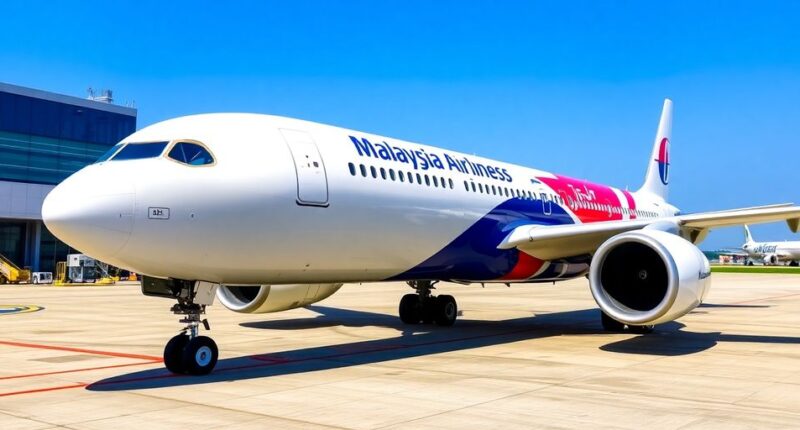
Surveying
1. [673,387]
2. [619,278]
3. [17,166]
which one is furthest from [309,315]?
[17,166]

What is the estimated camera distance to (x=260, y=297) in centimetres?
1245

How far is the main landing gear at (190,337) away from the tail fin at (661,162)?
671 inches

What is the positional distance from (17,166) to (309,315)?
109 ft

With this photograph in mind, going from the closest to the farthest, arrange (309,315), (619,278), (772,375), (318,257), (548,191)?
(772,375) → (318,257) → (619,278) → (548,191) → (309,315)

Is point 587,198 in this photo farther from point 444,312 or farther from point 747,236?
point 747,236

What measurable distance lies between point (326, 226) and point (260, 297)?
321cm

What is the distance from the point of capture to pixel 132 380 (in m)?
8.41

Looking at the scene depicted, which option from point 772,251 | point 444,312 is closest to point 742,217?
point 444,312

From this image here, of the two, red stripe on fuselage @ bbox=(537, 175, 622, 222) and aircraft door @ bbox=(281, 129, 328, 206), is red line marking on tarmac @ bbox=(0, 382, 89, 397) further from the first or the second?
red stripe on fuselage @ bbox=(537, 175, 622, 222)

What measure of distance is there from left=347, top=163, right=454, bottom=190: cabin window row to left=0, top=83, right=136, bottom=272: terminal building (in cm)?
3736

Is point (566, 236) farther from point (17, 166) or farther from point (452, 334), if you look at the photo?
point (17, 166)

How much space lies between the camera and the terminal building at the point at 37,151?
4328cm

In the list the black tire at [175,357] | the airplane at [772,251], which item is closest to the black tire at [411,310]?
the black tire at [175,357]

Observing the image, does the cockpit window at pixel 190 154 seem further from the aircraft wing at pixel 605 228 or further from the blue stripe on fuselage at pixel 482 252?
the aircraft wing at pixel 605 228
